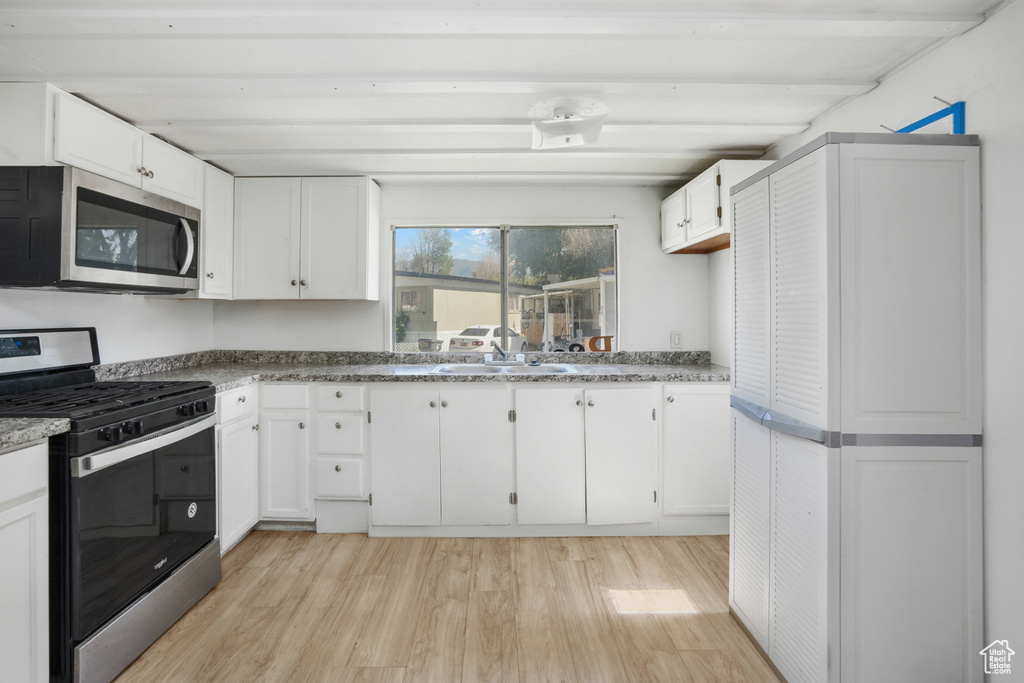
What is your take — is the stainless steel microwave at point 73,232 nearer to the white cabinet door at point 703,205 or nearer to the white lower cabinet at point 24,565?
the white lower cabinet at point 24,565

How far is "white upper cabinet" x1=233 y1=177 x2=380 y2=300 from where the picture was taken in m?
3.20

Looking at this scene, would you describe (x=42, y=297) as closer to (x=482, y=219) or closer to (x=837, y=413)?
(x=482, y=219)

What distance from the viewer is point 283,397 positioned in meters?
2.88

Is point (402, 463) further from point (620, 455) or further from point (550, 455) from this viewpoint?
point (620, 455)

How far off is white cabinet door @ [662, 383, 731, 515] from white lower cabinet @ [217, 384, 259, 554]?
2.37 meters

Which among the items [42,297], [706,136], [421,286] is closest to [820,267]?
[706,136]

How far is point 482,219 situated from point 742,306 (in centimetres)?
205

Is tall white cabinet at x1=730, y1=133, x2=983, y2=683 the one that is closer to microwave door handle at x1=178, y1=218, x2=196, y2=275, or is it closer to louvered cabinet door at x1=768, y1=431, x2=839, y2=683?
louvered cabinet door at x1=768, y1=431, x2=839, y2=683

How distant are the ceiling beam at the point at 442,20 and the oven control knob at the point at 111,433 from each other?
1351mm

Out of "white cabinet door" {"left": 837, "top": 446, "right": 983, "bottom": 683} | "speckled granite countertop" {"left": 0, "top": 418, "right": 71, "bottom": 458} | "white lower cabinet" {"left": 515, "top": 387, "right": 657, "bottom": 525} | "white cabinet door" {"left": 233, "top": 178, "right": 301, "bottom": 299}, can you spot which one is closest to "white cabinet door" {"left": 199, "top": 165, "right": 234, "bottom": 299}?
"white cabinet door" {"left": 233, "top": 178, "right": 301, "bottom": 299}

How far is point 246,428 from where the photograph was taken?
273cm

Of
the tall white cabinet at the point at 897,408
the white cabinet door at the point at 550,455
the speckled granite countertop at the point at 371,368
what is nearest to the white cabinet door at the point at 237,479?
the speckled granite countertop at the point at 371,368

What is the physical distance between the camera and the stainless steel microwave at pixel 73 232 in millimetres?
1886

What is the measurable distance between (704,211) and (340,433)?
2488 millimetres
